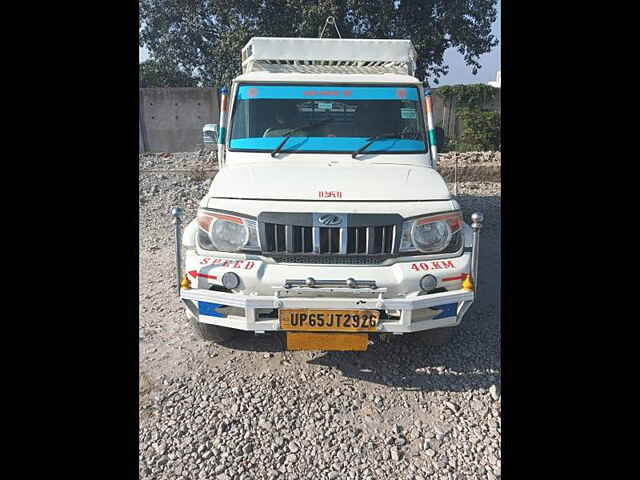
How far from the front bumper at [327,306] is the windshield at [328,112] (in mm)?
1486

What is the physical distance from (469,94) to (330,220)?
42.0 ft

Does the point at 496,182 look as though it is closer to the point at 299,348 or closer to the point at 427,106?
the point at 427,106

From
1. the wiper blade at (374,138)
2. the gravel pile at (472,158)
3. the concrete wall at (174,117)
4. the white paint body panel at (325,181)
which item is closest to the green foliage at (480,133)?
the gravel pile at (472,158)

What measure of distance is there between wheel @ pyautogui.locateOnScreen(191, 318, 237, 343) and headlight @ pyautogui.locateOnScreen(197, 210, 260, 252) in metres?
0.77

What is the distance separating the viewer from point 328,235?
10.1ft

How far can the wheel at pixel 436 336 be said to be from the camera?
11.9 feet

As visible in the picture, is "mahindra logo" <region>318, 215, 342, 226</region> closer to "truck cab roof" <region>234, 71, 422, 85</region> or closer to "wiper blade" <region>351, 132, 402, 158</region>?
"wiper blade" <region>351, 132, 402, 158</region>

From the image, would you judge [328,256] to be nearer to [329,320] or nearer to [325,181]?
[329,320]

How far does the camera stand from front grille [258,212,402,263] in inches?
120

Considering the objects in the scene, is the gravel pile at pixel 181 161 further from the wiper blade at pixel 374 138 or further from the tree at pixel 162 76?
the wiper blade at pixel 374 138

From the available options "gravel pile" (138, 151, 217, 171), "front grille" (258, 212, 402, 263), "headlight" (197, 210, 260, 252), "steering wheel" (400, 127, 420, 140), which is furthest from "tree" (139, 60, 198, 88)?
"front grille" (258, 212, 402, 263)

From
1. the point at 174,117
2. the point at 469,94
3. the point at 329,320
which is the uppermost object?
the point at 469,94

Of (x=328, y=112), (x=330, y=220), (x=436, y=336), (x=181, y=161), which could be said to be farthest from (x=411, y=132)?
(x=181, y=161)

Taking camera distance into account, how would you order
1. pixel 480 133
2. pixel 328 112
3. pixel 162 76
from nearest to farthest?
pixel 328 112, pixel 480 133, pixel 162 76
